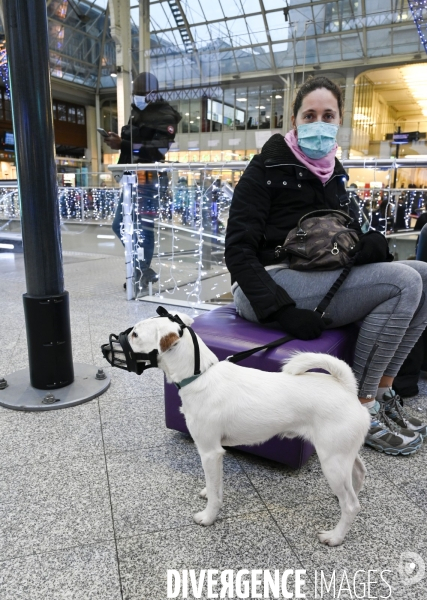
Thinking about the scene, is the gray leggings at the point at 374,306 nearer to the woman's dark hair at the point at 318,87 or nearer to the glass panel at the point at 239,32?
the woman's dark hair at the point at 318,87

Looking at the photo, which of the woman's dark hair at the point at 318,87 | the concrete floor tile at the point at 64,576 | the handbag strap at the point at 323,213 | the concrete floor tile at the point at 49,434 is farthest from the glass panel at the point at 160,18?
the concrete floor tile at the point at 64,576

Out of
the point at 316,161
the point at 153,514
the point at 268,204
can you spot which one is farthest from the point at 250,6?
the point at 153,514

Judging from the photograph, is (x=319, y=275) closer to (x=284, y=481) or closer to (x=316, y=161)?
(x=316, y=161)

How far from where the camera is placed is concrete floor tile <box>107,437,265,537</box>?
147 centimetres

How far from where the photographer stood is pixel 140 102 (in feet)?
15.3

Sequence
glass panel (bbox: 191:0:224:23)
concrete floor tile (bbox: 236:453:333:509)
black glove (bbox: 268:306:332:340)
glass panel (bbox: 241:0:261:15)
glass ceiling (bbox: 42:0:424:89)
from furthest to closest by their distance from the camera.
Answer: glass panel (bbox: 191:0:224:23) → glass panel (bbox: 241:0:261:15) → glass ceiling (bbox: 42:0:424:89) → black glove (bbox: 268:306:332:340) → concrete floor tile (bbox: 236:453:333:509)

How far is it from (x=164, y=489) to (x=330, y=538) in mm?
631

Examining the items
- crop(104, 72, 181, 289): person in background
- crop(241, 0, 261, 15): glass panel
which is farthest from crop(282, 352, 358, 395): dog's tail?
crop(241, 0, 261, 15): glass panel

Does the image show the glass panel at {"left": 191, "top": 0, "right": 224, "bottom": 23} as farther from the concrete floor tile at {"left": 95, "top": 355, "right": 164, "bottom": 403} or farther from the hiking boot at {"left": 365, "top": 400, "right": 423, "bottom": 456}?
the hiking boot at {"left": 365, "top": 400, "right": 423, "bottom": 456}

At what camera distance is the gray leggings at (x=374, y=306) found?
5.70 feet

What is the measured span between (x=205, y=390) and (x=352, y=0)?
1722 cm

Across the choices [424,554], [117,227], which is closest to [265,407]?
[424,554]

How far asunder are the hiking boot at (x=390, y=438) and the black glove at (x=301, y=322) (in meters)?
0.47

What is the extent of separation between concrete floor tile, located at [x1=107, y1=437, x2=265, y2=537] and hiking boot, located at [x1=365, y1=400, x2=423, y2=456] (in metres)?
0.64
